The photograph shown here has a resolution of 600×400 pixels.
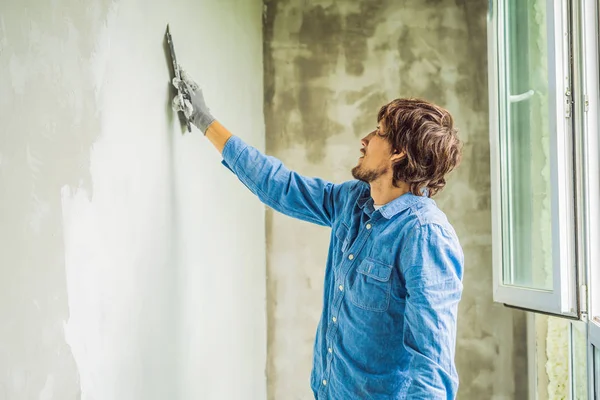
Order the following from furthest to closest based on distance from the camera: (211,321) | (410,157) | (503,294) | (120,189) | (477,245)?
(477,245) → (503,294) → (211,321) → (410,157) → (120,189)

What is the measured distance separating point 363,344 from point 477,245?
1.40m

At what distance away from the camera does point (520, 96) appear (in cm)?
194

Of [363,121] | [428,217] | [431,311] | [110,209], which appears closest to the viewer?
[110,209]

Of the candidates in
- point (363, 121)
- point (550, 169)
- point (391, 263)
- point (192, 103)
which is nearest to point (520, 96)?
point (550, 169)

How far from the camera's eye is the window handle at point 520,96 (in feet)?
6.21

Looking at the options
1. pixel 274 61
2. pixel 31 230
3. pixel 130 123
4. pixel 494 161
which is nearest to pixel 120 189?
pixel 130 123

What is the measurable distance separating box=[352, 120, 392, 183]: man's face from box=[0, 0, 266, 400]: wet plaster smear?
49cm

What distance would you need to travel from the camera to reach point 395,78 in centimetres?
256

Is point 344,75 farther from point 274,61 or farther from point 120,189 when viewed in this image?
point 120,189

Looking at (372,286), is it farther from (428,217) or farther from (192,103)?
(192,103)

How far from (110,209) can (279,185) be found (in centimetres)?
57

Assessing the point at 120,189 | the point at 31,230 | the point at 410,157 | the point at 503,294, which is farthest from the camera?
the point at 503,294

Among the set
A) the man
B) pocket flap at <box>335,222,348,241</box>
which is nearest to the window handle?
the man

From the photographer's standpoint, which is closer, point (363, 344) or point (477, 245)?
point (363, 344)
